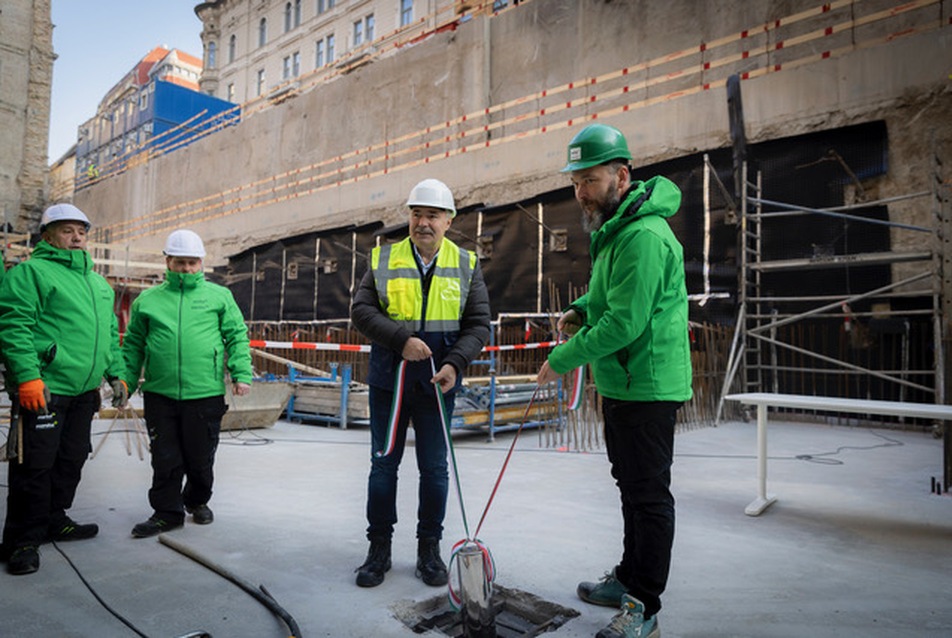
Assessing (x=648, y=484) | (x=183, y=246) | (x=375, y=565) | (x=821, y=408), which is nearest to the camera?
(x=648, y=484)

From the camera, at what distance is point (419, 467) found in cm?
308

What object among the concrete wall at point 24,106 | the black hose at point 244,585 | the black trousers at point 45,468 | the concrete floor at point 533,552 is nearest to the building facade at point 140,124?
the concrete wall at point 24,106

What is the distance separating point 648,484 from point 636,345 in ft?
1.76

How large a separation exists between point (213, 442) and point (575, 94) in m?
12.5

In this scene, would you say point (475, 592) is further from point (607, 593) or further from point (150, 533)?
point (150, 533)

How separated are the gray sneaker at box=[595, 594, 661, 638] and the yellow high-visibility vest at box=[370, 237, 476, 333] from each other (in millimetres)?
1493

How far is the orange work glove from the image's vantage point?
3068 mm

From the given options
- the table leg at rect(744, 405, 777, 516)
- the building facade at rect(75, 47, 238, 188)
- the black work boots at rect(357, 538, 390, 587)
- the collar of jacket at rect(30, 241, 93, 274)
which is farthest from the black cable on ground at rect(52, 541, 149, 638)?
the building facade at rect(75, 47, 238, 188)

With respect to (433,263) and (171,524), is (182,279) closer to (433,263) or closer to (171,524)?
(171,524)

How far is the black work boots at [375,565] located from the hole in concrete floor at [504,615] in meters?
0.25

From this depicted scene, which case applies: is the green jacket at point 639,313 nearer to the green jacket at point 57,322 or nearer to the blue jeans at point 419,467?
the blue jeans at point 419,467

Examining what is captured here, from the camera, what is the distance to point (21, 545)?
3092 millimetres

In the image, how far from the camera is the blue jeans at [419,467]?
304 centimetres

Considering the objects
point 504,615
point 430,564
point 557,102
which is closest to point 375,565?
point 430,564
